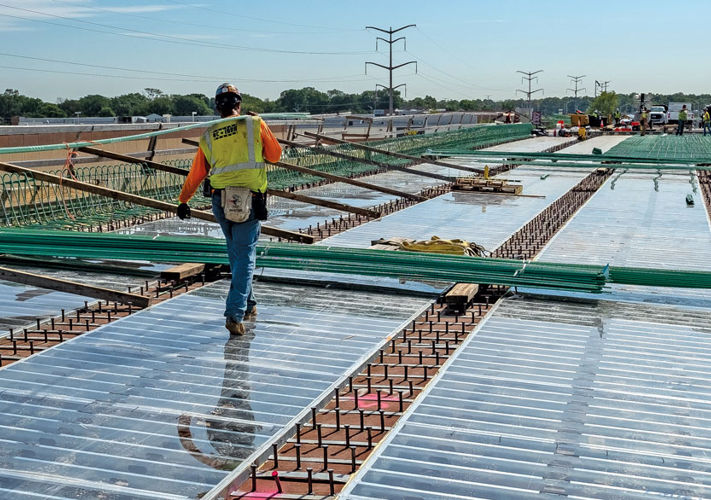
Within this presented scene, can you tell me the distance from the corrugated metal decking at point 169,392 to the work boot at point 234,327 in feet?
0.26

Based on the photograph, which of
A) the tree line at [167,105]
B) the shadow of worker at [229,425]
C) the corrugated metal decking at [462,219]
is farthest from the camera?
the tree line at [167,105]

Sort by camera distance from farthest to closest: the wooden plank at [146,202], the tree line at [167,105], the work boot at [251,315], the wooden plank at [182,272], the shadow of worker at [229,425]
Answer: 1. the tree line at [167,105]
2. the wooden plank at [146,202]
3. the wooden plank at [182,272]
4. the work boot at [251,315]
5. the shadow of worker at [229,425]

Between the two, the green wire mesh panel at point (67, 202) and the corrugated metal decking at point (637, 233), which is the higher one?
the green wire mesh panel at point (67, 202)

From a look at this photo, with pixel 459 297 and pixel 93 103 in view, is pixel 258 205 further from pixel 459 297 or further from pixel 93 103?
pixel 93 103

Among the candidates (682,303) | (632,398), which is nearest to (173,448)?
(632,398)

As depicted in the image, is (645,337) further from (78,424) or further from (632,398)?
(78,424)

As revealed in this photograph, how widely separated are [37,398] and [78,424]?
555 millimetres

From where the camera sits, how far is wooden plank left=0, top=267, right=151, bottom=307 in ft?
23.3

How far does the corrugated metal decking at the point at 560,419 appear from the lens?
418 centimetres

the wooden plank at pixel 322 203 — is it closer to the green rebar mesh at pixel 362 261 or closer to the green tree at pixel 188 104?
the green rebar mesh at pixel 362 261

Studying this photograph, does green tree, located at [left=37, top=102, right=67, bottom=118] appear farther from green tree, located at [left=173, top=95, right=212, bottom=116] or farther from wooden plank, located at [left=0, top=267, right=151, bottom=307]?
wooden plank, located at [left=0, top=267, right=151, bottom=307]

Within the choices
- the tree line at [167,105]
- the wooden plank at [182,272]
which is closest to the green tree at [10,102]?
the tree line at [167,105]

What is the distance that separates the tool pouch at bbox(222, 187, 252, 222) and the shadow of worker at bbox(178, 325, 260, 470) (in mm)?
1123

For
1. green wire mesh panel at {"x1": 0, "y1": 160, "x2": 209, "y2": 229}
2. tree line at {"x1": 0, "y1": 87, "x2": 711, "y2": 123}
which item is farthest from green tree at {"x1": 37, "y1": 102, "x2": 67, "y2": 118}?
green wire mesh panel at {"x1": 0, "y1": 160, "x2": 209, "y2": 229}
